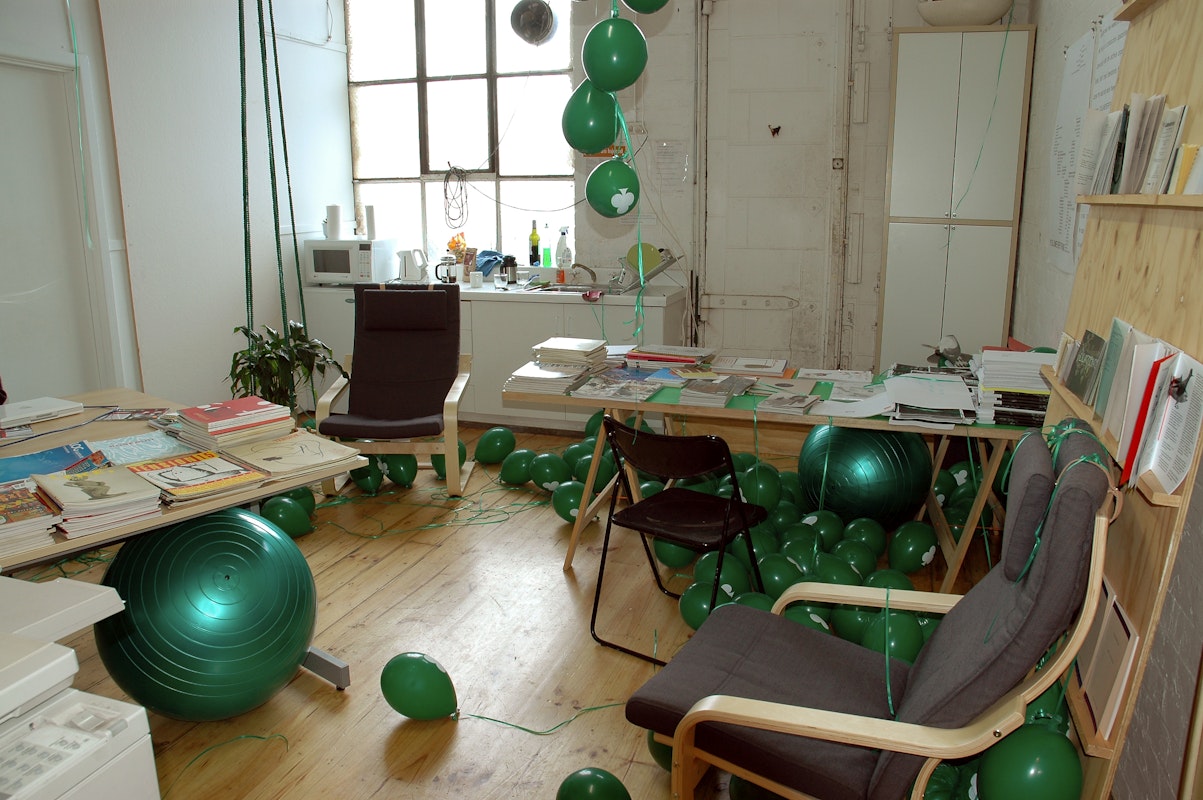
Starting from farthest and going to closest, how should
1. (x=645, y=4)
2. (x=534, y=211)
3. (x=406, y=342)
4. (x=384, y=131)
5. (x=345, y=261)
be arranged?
(x=384, y=131) → (x=534, y=211) → (x=345, y=261) → (x=406, y=342) → (x=645, y=4)

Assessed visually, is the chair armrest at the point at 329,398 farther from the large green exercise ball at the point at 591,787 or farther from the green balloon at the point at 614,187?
the large green exercise ball at the point at 591,787

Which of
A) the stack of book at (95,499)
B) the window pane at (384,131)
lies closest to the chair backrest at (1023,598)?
the stack of book at (95,499)

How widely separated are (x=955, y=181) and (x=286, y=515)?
344 centimetres

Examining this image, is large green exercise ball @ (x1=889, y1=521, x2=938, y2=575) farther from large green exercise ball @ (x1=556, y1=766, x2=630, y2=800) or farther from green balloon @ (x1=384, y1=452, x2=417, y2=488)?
green balloon @ (x1=384, y1=452, x2=417, y2=488)

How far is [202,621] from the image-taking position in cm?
221

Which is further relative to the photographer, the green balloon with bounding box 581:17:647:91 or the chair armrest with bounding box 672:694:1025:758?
the green balloon with bounding box 581:17:647:91

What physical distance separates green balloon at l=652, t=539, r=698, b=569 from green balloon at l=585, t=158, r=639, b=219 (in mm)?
1190

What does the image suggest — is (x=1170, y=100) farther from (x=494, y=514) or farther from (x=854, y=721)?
(x=494, y=514)

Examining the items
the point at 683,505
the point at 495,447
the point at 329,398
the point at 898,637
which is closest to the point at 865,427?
the point at 683,505

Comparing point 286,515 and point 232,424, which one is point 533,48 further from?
point 232,424

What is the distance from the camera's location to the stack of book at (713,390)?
302 centimetres

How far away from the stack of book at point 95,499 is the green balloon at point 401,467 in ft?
6.51

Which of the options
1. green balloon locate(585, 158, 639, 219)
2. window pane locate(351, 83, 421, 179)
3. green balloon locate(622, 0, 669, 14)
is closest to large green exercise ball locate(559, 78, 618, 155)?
green balloon locate(585, 158, 639, 219)

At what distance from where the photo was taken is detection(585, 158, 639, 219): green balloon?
3.10m
